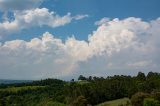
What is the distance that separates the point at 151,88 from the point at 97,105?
3038cm

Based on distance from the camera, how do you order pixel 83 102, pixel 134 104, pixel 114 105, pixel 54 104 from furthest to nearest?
pixel 54 104, pixel 114 105, pixel 83 102, pixel 134 104

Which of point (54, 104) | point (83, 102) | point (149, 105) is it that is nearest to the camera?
point (149, 105)

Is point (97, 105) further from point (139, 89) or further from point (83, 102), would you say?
point (83, 102)

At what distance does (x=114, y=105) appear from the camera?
180 meters

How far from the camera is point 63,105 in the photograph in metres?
196

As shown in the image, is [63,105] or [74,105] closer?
[74,105]

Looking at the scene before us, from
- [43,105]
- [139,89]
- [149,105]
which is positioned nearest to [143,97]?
[149,105]

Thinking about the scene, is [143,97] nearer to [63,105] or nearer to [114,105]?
[114,105]

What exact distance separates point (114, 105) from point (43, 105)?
41086 mm

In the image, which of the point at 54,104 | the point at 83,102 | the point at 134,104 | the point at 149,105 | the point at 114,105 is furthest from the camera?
the point at 54,104

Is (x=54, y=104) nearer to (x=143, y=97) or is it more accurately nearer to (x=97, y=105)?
(x=97, y=105)

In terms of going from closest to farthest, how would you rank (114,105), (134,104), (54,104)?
(134,104), (114,105), (54,104)

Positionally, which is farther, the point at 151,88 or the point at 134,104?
the point at 151,88

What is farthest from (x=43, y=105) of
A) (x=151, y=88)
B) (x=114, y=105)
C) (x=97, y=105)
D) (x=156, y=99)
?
(x=156, y=99)
